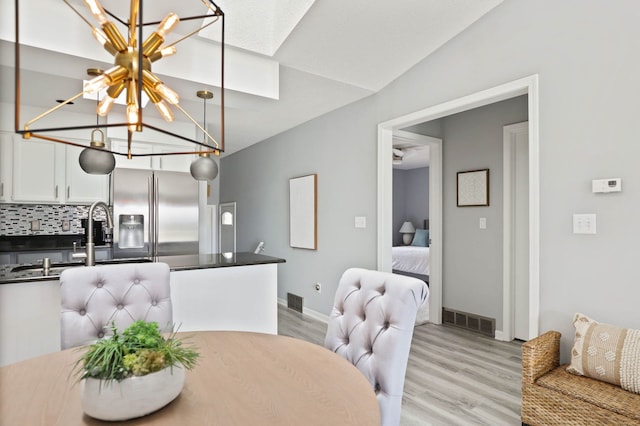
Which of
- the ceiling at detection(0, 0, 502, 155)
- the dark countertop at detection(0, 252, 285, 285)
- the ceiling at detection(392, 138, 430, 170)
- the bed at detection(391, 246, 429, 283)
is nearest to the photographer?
the dark countertop at detection(0, 252, 285, 285)

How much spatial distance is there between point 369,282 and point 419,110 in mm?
2181

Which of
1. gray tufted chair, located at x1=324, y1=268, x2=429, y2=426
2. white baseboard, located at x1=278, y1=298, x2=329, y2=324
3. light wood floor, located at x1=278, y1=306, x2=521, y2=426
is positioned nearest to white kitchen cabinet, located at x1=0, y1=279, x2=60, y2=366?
gray tufted chair, located at x1=324, y1=268, x2=429, y2=426

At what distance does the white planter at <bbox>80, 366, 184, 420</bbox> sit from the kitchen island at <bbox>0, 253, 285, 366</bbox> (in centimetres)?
164

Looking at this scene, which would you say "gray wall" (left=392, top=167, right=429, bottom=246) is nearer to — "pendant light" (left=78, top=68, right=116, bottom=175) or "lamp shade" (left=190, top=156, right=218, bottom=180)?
"lamp shade" (left=190, top=156, right=218, bottom=180)

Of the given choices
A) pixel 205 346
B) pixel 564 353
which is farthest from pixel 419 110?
pixel 205 346

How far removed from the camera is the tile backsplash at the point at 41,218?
4156mm

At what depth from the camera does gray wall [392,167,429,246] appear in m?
8.99

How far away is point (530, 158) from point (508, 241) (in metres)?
1.46

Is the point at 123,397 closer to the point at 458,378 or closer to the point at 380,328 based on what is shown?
→ the point at 380,328

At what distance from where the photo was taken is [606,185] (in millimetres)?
2111

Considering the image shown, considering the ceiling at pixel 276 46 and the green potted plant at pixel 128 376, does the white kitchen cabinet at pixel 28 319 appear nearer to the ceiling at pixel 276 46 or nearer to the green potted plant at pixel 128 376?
the ceiling at pixel 276 46

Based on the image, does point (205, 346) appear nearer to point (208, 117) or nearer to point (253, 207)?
point (208, 117)

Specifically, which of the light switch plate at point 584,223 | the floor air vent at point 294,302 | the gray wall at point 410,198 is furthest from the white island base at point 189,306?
the gray wall at point 410,198

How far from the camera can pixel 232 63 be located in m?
3.01
